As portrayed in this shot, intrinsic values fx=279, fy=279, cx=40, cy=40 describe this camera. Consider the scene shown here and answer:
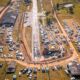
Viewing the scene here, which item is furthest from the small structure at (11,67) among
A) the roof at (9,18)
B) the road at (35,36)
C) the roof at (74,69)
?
the roof at (9,18)

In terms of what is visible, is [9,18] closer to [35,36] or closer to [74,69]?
[35,36]

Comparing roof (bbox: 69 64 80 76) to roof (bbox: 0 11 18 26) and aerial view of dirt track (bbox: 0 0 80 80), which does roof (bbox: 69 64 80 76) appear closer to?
aerial view of dirt track (bbox: 0 0 80 80)

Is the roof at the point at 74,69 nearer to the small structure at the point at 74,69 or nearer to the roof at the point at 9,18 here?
the small structure at the point at 74,69

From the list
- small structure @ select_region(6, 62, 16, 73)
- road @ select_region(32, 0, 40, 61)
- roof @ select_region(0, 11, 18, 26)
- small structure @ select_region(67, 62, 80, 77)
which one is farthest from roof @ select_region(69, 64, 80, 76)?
roof @ select_region(0, 11, 18, 26)

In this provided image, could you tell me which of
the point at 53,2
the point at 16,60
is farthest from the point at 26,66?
the point at 53,2

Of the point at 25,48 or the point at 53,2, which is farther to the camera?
the point at 53,2

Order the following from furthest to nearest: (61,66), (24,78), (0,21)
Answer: (0,21)
(61,66)
(24,78)

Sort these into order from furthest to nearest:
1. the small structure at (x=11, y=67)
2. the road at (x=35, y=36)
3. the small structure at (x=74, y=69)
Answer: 1. the road at (x=35, y=36)
2. the small structure at (x=11, y=67)
3. the small structure at (x=74, y=69)

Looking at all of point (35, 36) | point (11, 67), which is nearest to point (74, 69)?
point (11, 67)

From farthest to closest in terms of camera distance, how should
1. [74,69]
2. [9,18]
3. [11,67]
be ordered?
[9,18] → [11,67] → [74,69]

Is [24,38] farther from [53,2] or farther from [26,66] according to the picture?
[53,2]

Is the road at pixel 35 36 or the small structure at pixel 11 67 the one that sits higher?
the small structure at pixel 11 67
